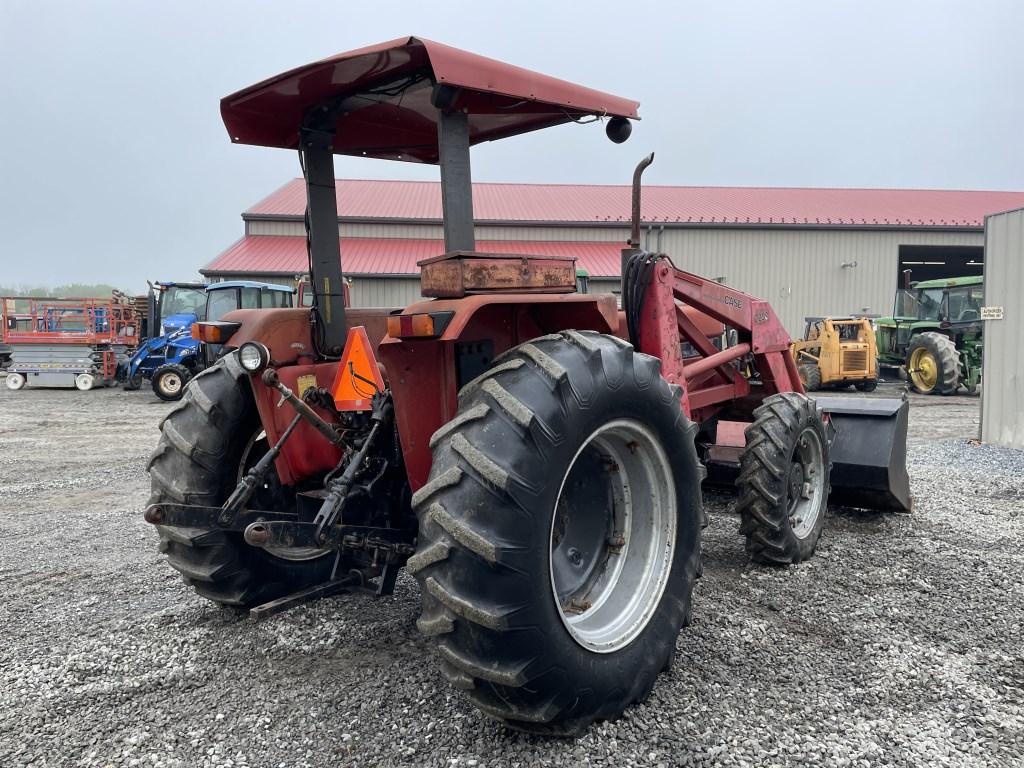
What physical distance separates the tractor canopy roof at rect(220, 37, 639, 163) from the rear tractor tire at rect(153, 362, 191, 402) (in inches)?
480

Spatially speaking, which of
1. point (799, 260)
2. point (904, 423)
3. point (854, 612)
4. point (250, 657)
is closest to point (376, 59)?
point (250, 657)

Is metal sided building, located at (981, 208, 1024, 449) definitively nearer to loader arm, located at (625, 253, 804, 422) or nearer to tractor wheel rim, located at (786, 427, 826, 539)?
loader arm, located at (625, 253, 804, 422)

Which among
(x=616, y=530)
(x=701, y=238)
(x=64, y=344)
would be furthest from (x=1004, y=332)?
(x=64, y=344)

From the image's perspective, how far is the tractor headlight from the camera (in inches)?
105

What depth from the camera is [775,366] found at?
4.91 metres

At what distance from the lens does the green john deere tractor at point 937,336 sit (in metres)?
14.7

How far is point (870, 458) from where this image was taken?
4.89 meters

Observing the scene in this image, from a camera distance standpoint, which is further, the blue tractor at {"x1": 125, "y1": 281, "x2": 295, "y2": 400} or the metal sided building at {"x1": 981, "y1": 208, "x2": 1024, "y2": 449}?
the blue tractor at {"x1": 125, "y1": 281, "x2": 295, "y2": 400}

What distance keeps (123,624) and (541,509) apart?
2355 mm

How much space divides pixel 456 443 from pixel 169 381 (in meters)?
13.9

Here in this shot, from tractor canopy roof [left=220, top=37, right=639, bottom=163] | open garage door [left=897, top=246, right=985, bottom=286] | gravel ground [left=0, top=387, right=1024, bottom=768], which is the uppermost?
open garage door [left=897, top=246, right=985, bottom=286]

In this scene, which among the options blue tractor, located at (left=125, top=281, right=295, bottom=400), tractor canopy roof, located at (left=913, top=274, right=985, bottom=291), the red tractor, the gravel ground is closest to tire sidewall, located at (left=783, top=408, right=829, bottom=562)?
the gravel ground

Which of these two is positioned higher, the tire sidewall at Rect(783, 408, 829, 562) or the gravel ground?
the tire sidewall at Rect(783, 408, 829, 562)

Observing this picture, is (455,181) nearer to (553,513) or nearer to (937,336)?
(553,513)
